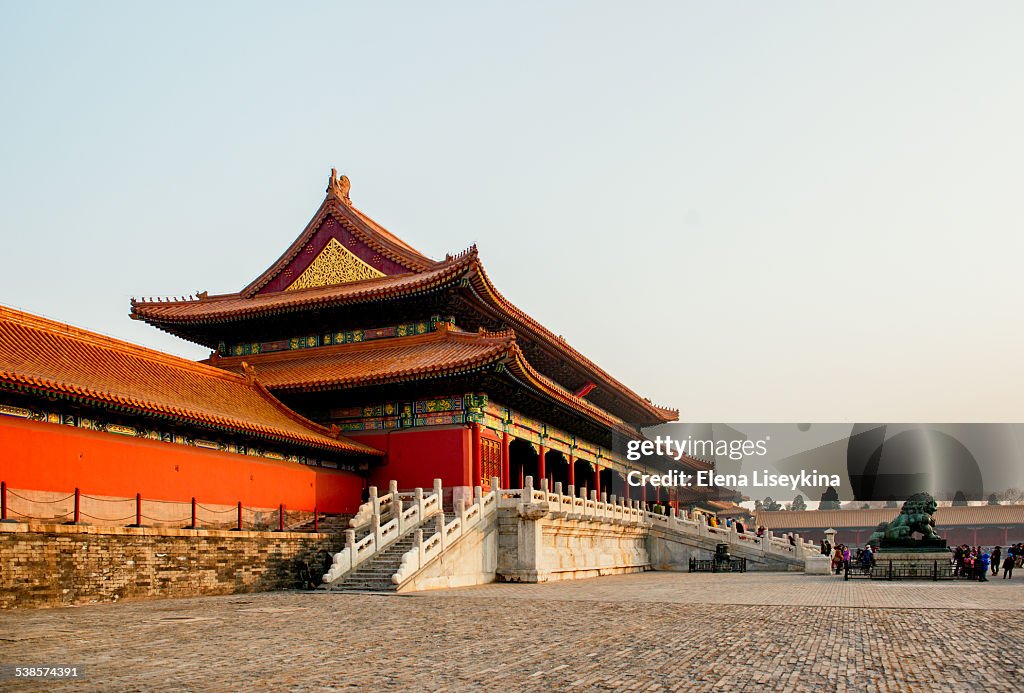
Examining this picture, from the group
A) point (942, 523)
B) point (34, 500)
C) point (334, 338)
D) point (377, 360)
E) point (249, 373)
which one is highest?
point (334, 338)

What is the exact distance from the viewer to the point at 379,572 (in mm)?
20766

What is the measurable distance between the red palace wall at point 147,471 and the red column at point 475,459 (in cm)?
386

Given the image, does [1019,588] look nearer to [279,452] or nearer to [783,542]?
[783,542]

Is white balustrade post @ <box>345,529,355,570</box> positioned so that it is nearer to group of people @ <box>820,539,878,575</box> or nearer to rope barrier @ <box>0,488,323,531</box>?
rope barrier @ <box>0,488,323,531</box>

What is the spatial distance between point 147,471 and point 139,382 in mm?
2606

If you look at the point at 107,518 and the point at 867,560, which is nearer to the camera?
the point at 107,518

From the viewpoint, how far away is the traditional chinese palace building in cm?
2208

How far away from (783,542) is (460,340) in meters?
14.4

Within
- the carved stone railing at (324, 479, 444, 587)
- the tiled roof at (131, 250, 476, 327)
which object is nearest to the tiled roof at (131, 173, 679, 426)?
the tiled roof at (131, 250, 476, 327)

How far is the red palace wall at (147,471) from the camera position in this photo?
1838 cm

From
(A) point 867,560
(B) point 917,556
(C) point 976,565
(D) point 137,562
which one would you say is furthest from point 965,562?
(D) point 137,562

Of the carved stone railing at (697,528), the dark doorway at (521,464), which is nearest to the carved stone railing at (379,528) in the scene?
the carved stone railing at (697,528)

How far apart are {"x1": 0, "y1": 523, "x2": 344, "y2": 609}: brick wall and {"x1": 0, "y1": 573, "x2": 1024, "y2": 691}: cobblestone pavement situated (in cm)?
65

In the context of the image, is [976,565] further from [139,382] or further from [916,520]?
[139,382]
